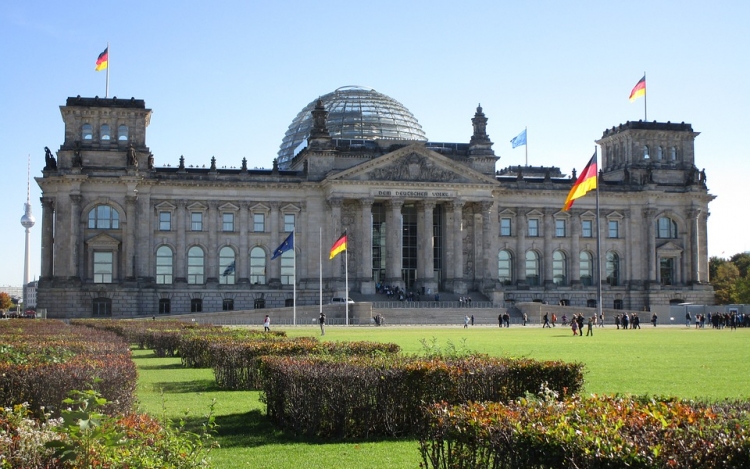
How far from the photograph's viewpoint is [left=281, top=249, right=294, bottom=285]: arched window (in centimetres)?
10312

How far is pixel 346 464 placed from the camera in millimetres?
16156

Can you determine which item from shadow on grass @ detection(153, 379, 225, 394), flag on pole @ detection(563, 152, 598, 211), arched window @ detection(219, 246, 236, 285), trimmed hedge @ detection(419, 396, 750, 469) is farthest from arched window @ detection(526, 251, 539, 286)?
trimmed hedge @ detection(419, 396, 750, 469)

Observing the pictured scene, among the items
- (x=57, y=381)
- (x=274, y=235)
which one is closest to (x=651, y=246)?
(x=274, y=235)

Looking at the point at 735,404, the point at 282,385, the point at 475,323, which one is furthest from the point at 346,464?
the point at 475,323

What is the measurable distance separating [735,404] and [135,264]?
3573 inches

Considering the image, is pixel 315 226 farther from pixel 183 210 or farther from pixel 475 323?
pixel 475 323

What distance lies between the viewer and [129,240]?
9744 cm

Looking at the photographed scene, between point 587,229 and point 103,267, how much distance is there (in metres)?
55.8

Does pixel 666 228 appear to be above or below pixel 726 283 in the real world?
above

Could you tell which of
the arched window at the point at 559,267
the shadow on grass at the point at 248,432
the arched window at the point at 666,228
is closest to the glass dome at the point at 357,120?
the arched window at the point at 559,267

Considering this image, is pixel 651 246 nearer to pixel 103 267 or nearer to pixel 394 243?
pixel 394 243

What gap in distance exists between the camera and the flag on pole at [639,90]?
97275 mm

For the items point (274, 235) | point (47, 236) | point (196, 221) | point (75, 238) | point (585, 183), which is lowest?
point (75, 238)

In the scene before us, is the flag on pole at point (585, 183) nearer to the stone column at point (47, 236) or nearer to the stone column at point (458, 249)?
the stone column at point (458, 249)
